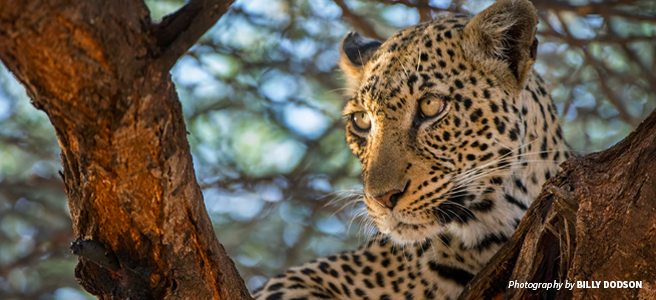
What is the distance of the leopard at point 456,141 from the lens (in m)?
3.78

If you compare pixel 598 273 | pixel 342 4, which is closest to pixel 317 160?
pixel 342 4

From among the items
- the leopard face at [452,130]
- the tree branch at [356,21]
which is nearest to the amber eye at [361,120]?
the leopard face at [452,130]

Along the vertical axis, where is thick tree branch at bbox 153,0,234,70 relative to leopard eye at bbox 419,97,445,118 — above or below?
below

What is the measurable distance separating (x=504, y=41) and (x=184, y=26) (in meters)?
2.38

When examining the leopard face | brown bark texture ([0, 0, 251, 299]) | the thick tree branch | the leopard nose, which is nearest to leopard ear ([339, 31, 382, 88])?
the leopard face

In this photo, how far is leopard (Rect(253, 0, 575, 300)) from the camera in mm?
3777

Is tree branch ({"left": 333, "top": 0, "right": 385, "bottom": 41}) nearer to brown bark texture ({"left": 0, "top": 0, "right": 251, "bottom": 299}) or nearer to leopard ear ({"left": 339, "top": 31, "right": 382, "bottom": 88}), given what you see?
leopard ear ({"left": 339, "top": 31, "right": 382, "bottom": 88})

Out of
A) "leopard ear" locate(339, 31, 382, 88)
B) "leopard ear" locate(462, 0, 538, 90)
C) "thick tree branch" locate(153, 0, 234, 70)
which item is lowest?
"thick tree branch" locate(153, 0, 234, 70)

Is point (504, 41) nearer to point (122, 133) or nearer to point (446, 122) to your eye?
point (446, 122)

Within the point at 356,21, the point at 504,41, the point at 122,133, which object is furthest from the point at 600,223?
the point at 356,21

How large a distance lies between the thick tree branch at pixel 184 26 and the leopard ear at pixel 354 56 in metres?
2.54

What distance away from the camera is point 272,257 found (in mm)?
7746

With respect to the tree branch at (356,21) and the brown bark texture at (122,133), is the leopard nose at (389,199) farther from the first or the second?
the tree branch at (356,21)

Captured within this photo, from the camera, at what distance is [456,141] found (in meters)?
3.83
